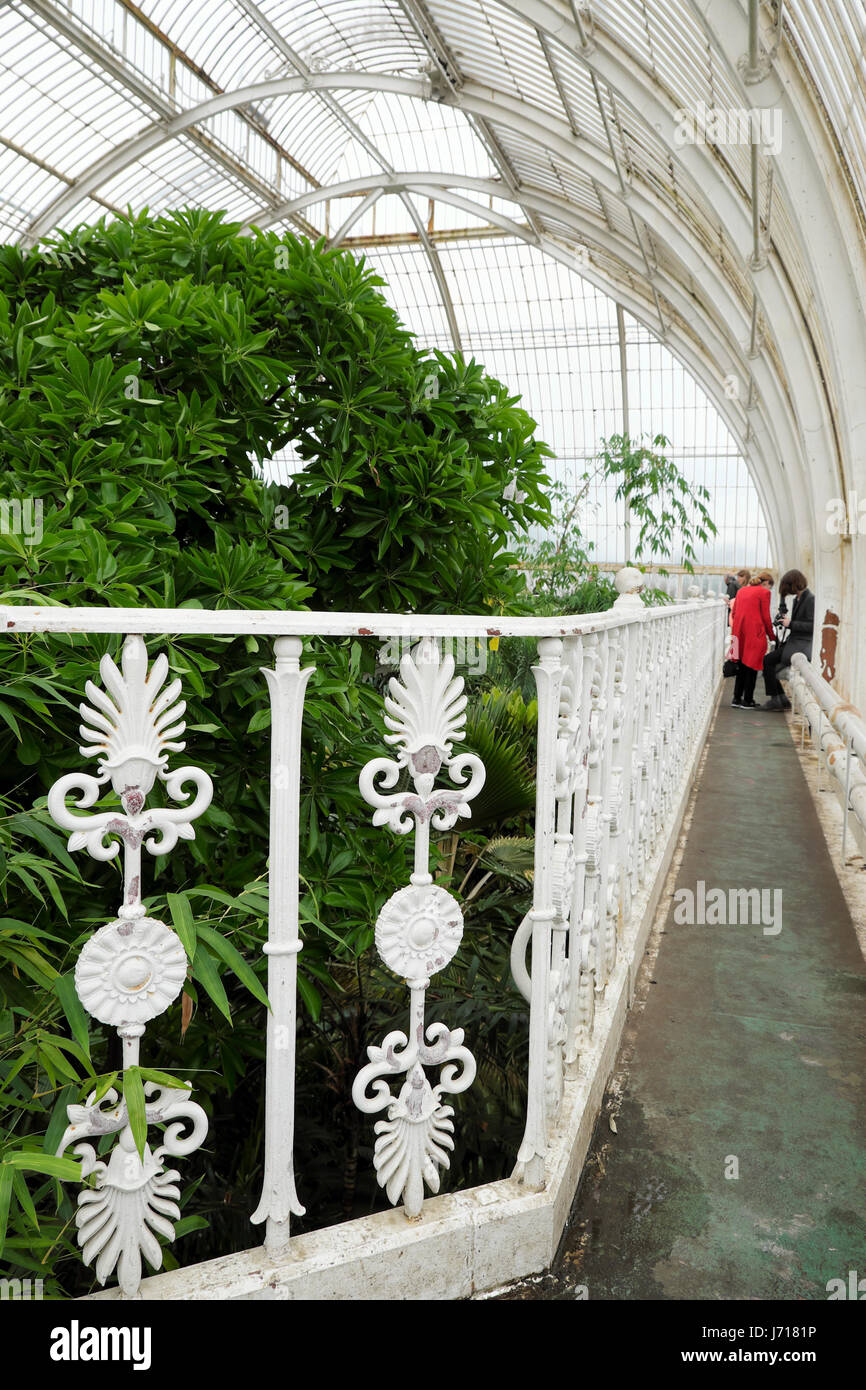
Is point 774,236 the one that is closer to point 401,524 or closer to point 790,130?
point 790,130

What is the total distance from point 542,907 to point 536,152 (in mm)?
20762

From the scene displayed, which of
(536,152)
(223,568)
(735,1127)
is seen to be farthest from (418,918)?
(536,152)

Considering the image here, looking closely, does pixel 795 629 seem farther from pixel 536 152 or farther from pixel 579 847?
pixel 536 152

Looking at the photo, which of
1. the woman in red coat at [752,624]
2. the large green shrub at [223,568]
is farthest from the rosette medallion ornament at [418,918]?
the woman in red coat at [752,624]

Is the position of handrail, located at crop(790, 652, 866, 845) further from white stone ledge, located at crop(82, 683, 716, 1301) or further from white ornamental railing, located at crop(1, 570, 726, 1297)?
white stone ledge, located at crop(82, 683, 716, 1301)

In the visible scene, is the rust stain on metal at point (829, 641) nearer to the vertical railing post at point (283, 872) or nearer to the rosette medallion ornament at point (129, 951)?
the vertical railing post at point (283, 872)

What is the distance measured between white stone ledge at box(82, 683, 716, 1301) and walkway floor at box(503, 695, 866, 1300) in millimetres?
81

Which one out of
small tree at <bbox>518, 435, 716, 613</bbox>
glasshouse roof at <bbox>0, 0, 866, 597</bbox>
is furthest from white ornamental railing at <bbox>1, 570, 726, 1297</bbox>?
small tree at <bbox>518, 435, 716, 613</bbox>

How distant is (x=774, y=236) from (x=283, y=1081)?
964 cm

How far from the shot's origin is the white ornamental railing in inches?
59.1

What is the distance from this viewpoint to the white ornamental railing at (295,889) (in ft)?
4.93

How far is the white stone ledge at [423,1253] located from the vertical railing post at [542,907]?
0.26ft

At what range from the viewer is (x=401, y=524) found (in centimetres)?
302
